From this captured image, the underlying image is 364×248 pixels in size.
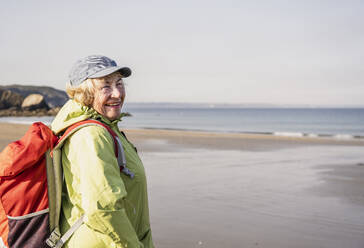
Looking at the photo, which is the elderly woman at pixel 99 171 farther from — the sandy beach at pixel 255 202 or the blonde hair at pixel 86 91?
the sandy beach at pixel 255 202

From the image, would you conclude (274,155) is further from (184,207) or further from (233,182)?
(184,207)

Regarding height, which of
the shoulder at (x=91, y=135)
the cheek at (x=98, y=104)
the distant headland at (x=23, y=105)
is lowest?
the distant headland at (x=23, y=105)

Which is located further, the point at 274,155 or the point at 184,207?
the point at 274,155

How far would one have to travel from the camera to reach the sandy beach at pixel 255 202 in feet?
17.4

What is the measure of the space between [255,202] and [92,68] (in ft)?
17.8

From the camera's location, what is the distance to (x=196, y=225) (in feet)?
18.9

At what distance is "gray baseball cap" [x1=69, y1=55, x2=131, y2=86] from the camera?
214 cm

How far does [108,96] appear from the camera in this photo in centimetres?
223

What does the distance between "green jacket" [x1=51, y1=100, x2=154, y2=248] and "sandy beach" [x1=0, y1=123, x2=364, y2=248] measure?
310 centimetres

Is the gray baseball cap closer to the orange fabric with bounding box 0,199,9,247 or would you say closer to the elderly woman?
the elderly woman

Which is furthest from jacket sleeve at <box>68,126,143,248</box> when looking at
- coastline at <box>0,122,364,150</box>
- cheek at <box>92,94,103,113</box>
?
coastline at <box>0,122,364,150</box>

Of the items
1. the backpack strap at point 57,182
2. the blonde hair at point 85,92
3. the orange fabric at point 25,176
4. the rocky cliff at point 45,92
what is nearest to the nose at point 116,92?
the blonde hair at point 85,92

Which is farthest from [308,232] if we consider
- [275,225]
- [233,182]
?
[233,182]

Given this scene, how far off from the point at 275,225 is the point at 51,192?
4.39 m
